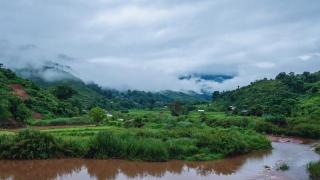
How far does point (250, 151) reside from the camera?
35.6m

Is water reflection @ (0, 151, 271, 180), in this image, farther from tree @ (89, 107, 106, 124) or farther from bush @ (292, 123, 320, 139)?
tree @ (89, 107, 106, 124)

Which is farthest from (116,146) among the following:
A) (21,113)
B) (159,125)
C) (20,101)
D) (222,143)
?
(20,101)

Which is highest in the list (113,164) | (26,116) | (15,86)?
(15,86)

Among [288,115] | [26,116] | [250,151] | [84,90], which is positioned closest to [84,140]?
[250,151]

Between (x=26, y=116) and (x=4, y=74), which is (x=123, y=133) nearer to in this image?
(x=26, y=116)

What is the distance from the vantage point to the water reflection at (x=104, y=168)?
82.9 feet

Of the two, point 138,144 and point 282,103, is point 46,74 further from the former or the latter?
point 138,144

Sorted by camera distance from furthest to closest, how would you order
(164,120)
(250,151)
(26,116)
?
(164,120) → (26,116) → (250,151)

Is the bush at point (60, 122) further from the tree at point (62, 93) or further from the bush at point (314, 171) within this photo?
the bush at point (314, 171)

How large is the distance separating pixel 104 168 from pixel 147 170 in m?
2.53

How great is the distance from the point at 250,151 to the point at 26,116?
73.6ft

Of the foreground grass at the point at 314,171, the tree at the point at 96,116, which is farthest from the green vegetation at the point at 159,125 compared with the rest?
the foreground grass at the point at 314,171

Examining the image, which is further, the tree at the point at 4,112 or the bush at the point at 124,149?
the tree at the point at 4,112

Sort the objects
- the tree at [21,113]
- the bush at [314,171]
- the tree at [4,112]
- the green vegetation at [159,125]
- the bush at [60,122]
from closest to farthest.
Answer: the bush at [314,171], the green vegetation at [159,125], the tree at [4,112], the tree at [21,113], the bush at [60,122]
